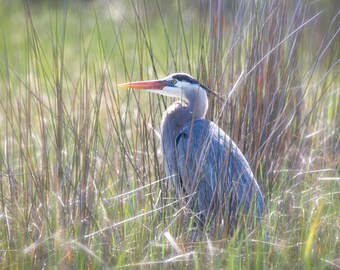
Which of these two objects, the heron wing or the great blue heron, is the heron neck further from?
the heron wing

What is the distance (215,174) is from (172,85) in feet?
1.92

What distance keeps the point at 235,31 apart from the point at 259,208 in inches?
31.5

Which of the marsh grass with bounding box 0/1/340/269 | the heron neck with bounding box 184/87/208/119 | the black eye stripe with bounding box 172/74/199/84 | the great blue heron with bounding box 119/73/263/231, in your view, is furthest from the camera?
the heron neck with bounding box 184/87/208/119

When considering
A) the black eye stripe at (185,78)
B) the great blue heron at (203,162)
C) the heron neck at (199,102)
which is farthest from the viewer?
the heron neck at (199,102)

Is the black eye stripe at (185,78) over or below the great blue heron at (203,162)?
over

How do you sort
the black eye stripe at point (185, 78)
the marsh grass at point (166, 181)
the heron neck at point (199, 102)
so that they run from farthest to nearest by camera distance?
the heron neck at point (199, 102) < the black eye stripe at point (185, 78) < the marsh grass at point (166, 181)

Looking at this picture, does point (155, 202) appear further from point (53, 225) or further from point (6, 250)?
point (6, 250)

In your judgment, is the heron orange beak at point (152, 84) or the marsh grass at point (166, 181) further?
the heron orange beak at point (152, 84)

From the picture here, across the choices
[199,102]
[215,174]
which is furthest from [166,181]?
[199,102]

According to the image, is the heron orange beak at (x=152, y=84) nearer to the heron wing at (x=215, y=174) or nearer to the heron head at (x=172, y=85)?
the heron head at (x=172, y=85)

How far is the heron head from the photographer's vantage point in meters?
4.20

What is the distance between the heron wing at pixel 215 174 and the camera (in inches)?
141

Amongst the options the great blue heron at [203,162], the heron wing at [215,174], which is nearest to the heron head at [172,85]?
the great blue heron at [203,162]

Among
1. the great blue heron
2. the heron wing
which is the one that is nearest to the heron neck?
the great blue heron
